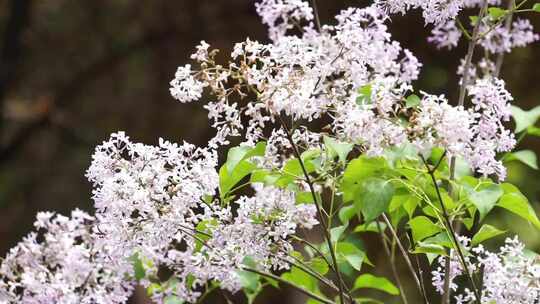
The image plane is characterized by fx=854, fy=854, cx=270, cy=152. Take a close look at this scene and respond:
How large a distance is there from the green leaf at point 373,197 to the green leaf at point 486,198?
0.33ft

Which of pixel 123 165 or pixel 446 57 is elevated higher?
pixel 446 57

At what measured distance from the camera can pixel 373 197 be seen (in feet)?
3.31

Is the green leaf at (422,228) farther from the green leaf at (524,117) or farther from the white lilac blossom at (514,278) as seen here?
the green leaf at (524,117)

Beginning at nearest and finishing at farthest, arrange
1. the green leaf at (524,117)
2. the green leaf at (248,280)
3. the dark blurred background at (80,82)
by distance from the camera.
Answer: the green leaf at (248,280), the green leaf at (524,117), the dark blurred background at (80,82)

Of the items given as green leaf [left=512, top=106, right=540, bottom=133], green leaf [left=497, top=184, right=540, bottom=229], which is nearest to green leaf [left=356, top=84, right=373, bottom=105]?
green leaf [left=497, top=184, right=540, bottom=229]

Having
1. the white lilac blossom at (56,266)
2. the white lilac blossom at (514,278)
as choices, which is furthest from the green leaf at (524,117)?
the white lilac blossom at (56,266)

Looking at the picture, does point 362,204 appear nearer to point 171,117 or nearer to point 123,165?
point 123,165

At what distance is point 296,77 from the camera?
3.38 ft

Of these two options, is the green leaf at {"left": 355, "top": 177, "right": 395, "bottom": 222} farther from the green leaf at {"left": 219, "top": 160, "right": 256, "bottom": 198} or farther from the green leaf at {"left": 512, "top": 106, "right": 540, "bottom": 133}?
the green leaf at {"left": 512, "top": 106, "right": 540, "bottom": 133}

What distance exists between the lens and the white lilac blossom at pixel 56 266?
1.07 m

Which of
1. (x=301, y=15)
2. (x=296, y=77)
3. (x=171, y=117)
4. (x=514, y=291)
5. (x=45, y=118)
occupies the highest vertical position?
(x=45, y=118)

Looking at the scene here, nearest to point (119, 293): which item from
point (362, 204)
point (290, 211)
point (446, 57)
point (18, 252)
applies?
point (18, 252)

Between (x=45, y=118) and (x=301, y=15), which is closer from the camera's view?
(x=301, y=15)

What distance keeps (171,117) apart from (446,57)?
159 cm
